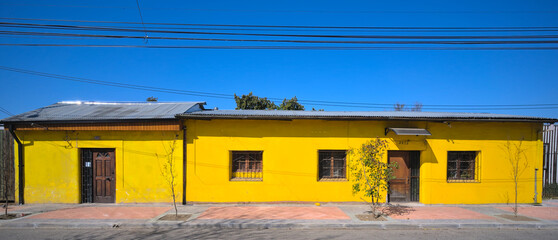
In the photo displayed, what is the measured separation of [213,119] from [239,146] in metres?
1.27

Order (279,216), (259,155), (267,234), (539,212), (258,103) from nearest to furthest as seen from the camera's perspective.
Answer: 1. (267,234)
2. (279,216)
3. (539,212)
4. (259,155)
5. (258,103)

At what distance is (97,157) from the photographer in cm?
880

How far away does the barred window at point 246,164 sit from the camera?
8938 mm

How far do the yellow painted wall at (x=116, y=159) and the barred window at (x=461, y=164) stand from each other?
941 cm

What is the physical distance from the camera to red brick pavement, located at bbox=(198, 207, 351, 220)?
7234mm

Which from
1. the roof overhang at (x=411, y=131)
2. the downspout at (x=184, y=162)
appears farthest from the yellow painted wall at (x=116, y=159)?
the roof overhang at (x=411, y=131)

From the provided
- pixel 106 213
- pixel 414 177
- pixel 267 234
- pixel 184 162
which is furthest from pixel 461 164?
pixel 106 213

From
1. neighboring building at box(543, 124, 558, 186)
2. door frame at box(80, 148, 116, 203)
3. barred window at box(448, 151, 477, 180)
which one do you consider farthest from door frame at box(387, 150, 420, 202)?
door frame at box(80, 148, 116, 203)

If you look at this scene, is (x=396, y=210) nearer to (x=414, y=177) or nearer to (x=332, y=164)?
(x=414, y=177)

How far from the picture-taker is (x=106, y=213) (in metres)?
7.62

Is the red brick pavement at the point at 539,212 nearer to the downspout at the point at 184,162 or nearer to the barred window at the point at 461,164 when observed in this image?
the barred window at the point at 461,164

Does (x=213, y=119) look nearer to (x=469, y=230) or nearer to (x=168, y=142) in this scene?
(x=168, y=142)

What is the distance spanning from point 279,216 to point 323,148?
277 centimetres

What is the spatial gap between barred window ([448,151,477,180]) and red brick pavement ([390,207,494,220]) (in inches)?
50.2
